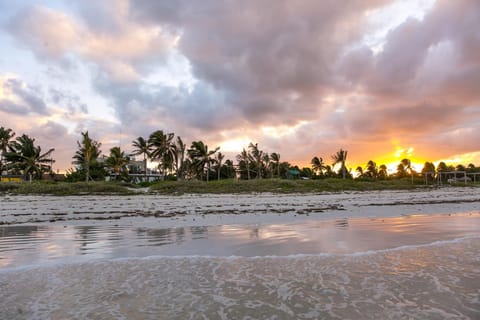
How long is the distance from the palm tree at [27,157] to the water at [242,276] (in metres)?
55.2

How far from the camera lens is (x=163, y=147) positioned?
6181cm

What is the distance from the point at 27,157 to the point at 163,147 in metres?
23.4

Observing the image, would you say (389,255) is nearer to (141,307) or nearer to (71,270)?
(141,307)

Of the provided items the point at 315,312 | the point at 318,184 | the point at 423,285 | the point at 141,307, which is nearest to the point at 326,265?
the point at 423,285

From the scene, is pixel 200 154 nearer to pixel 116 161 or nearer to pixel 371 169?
pixel 116 161

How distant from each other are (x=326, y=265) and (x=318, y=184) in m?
40.1

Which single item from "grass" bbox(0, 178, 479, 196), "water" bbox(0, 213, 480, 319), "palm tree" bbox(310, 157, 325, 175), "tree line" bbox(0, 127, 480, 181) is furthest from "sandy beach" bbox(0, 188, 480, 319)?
"palm tree" bbox(310, 157, 325, 175)

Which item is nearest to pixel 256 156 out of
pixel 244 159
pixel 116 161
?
pixel 244 159

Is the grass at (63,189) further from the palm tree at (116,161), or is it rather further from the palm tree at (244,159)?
the palm tree at (244,159)

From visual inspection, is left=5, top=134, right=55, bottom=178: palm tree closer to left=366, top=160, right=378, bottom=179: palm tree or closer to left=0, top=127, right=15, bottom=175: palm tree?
left=0, top=127, right=15, bottom=175: palm tree

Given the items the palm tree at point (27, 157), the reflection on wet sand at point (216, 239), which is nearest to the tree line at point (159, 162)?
the palm tree at point (27, 157)

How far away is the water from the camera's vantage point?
383 centimetres

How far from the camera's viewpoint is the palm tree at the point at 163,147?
6188 cm

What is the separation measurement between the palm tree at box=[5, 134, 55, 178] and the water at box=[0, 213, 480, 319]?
55.2 meters
